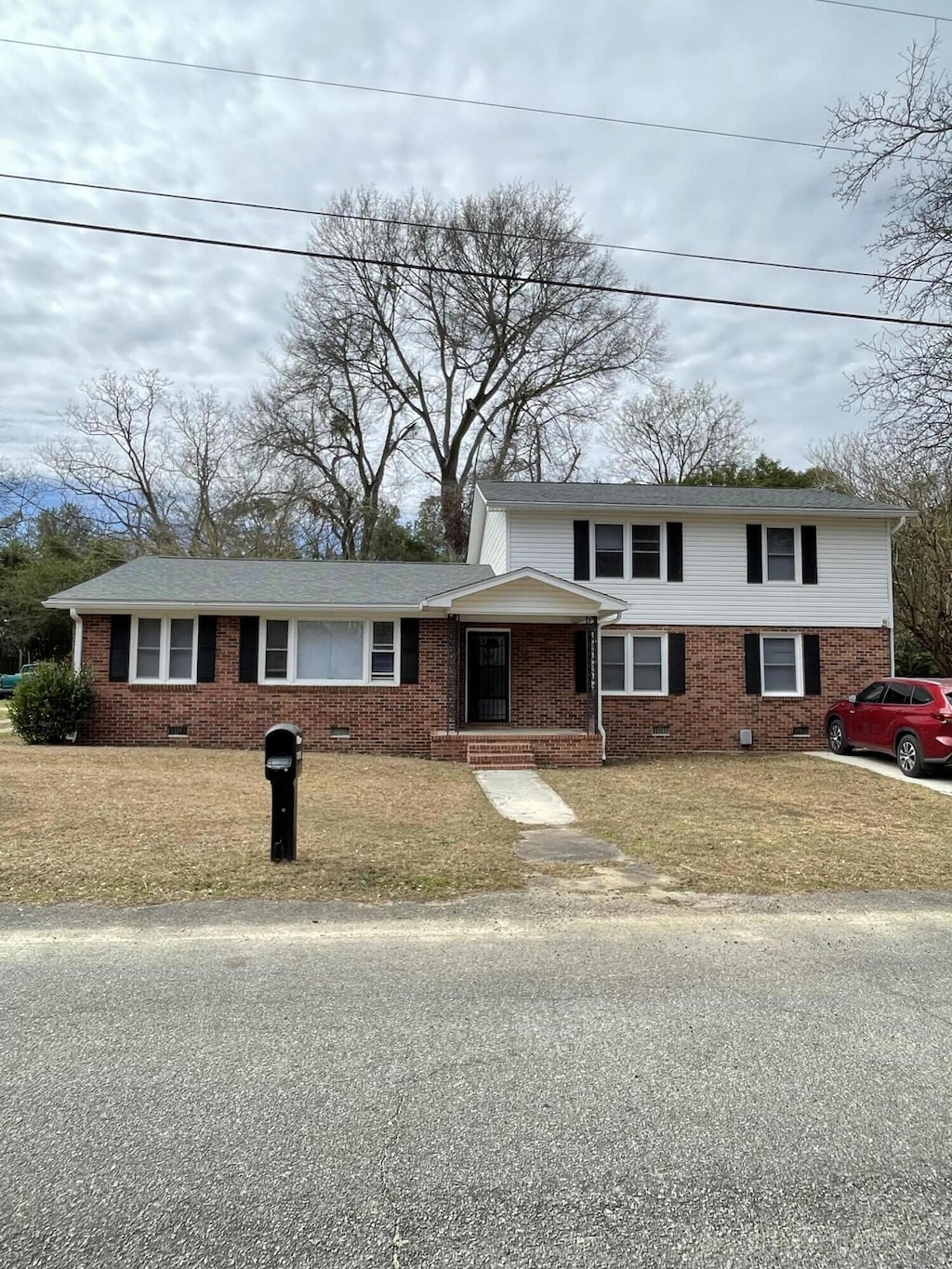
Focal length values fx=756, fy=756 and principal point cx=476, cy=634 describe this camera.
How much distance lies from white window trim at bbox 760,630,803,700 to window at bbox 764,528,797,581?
4.03ft

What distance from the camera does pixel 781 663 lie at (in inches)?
650

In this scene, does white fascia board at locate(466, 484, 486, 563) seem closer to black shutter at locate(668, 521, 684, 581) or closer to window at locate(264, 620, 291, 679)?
black shutter at locate(668, 521, 684, 581)

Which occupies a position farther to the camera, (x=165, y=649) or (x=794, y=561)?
(x=794, y=561)

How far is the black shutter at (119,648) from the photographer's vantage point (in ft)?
48.5

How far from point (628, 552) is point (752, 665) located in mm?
3624

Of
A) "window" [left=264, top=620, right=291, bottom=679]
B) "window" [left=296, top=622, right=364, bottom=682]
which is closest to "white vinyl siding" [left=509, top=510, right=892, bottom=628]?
"window" [left=296, top=622, right=364, bottom=682]

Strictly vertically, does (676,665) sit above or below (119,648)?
below

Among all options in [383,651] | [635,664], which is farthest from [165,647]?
[635,664]

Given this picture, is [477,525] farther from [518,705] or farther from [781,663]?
[781,663]

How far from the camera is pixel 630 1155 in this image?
8.30ft

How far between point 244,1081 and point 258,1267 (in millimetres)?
966

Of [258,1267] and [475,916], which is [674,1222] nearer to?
[258,1267]

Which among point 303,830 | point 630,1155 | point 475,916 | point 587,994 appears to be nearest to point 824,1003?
point 587,994

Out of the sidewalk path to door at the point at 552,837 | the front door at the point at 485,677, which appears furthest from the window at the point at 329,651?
the sidewalk path to door at the point at 552,837
